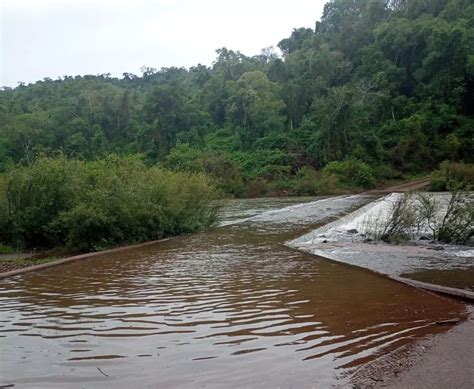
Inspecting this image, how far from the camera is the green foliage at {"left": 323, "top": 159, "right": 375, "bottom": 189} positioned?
5656 centimetres

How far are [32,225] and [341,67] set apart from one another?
78674 millimetres

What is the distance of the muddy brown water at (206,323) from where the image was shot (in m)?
5.16

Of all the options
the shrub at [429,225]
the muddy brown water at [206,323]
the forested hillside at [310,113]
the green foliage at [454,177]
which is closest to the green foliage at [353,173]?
the forested hillside at [310,113]

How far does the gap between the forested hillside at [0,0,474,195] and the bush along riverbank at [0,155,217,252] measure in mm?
32720

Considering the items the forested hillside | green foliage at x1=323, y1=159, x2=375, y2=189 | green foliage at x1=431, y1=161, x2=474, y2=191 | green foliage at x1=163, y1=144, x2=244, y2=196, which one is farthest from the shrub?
green foliage at x1=323, y1=159, x2=375, y2=189

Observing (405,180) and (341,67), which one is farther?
(341,67)

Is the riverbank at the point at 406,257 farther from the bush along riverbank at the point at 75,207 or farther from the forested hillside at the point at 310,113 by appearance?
the forested hillside at the point at 310,113

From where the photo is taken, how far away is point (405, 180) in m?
58.7

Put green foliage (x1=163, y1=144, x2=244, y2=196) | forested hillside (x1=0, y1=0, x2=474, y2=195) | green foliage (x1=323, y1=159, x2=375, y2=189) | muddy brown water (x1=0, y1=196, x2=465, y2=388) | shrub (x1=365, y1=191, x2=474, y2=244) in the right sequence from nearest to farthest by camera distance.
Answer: muddy brown water (x1=0, y1=196, x2=465, y2=388)
shrub (x1=365, y1=191, x2=474, y2=244)
green foliage (x1=323, y1=159, x2=375, y2=189)
green foliage (x1=163, y1=144, x2=244, y2=196)
forested hillside (x1=0, y1=0, x2=474, y2=195)

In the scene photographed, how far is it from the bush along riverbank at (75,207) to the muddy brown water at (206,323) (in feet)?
12.4

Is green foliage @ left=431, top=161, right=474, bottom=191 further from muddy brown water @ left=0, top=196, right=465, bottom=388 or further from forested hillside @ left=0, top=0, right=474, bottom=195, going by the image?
forested hillside @ left=0, top=0, right=474, bottom=195

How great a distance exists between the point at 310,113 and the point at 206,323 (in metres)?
79.3

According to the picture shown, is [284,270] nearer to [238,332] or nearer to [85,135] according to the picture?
[238,332]

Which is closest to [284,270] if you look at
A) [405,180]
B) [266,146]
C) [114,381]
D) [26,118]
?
[114,381]
